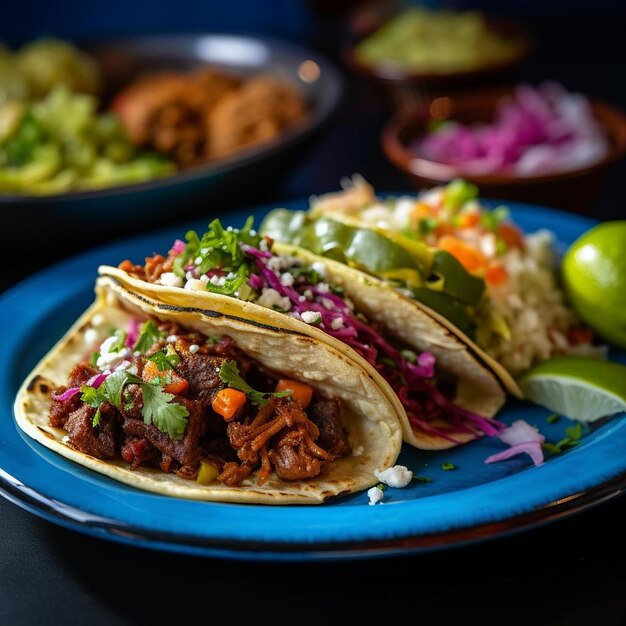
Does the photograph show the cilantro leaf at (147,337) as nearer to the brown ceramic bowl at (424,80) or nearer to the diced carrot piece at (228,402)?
the diced carrot piece at (228,402)

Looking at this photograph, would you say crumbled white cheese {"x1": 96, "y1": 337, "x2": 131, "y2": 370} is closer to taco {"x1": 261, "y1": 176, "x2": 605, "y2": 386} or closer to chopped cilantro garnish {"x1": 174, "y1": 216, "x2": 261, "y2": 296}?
chopped cilantro garnish {"x1": 174, "y1": 216, "x2": 261, "y2": 296}

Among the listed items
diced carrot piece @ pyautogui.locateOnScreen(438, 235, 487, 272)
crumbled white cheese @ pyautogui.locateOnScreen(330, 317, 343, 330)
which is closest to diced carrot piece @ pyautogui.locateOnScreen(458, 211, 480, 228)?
diced carrot piece @ pyautogui.locateOnScreen(438, 235, 487, 272)

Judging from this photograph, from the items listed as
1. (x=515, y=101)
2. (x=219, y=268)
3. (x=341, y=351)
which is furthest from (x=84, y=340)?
(x=515, y=101)

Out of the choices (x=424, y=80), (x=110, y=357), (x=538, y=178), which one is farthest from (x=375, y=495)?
(x=424, y=80)

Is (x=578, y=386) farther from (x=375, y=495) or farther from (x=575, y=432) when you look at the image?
(x=375, y=495)

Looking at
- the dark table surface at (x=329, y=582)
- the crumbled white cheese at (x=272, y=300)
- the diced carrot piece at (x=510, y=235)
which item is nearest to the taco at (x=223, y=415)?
the crumbled white cheese at (x=272, y=300)
